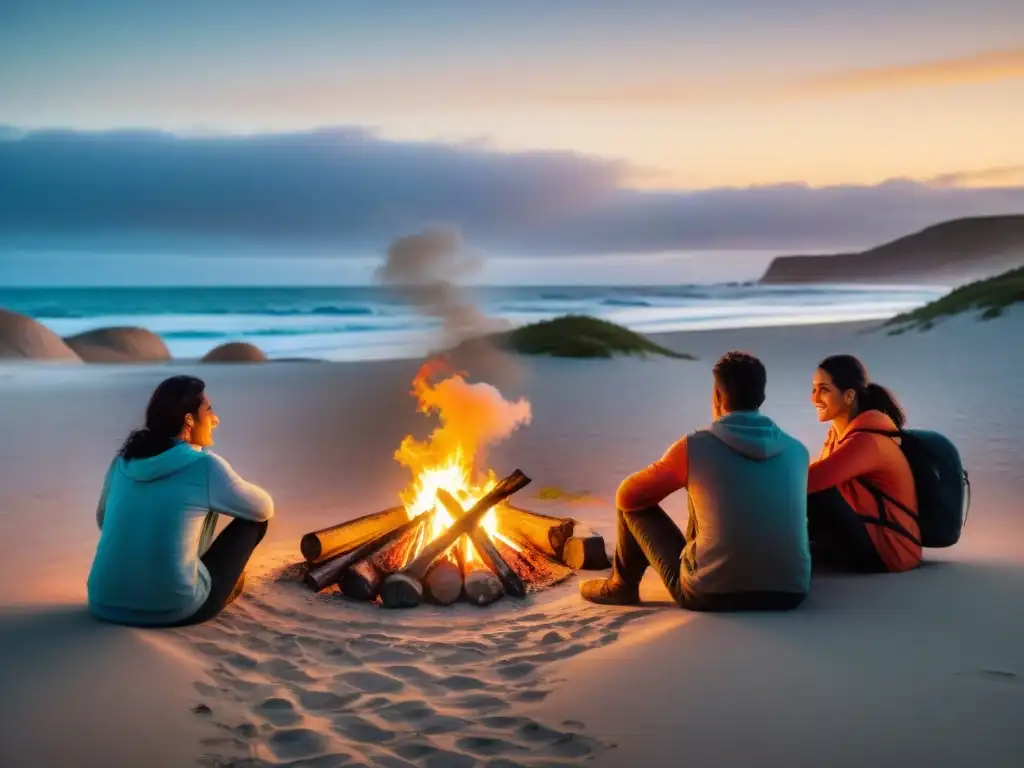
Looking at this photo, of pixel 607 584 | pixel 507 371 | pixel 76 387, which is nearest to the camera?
pixel 607 584

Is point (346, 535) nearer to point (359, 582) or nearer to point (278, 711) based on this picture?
point (359, 582)

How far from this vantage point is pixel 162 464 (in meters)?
5.00

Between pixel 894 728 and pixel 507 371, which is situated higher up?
pixel 507 371

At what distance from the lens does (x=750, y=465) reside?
510cm

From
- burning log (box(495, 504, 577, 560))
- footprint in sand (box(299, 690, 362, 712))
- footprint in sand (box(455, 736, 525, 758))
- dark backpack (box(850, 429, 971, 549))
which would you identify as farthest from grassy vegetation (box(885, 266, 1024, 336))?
footprint in sand (box(455, 736, 525, 758))

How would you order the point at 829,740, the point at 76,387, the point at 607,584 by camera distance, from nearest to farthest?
1. the point at 829,740
2. the point at 607,584
3. the point at 76,387

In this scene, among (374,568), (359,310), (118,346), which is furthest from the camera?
(359,310)

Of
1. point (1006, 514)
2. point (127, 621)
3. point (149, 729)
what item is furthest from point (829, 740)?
point (1006, 514)


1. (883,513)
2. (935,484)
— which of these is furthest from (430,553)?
(935,484)

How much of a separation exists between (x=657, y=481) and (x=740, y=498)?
0.42 m

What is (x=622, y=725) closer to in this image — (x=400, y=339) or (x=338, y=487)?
(x=338, y=487)

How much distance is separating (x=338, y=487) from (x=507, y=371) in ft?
34.7

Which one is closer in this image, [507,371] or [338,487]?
[338,487]

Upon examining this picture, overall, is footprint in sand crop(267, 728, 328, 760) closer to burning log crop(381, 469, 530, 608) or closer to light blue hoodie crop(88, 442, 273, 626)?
light blue hoodie crop(88, 442, 273, 626)
